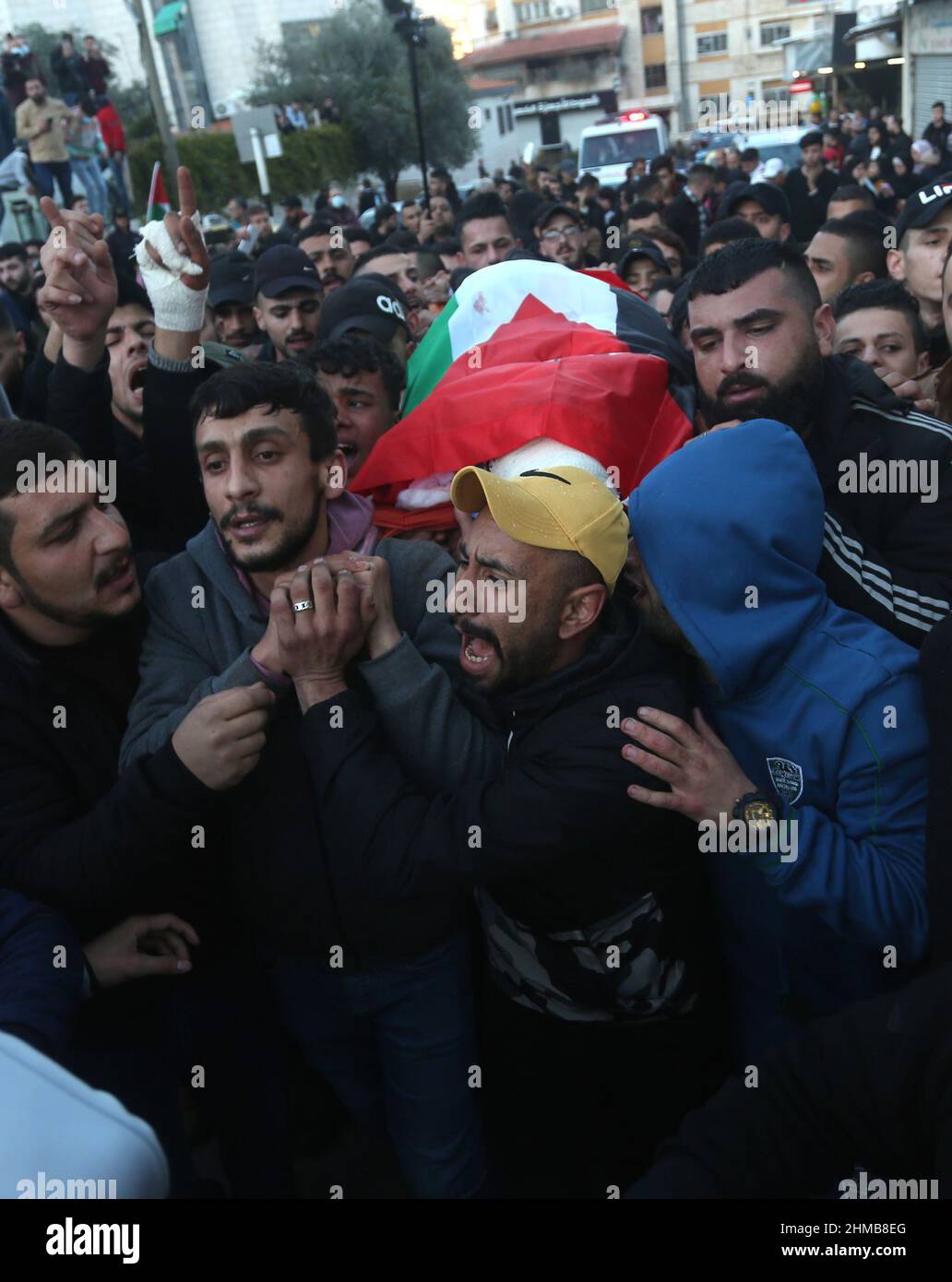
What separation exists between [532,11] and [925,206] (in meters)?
53.6

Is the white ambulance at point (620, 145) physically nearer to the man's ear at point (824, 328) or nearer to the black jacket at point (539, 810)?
the man's ear at point (824, 328)

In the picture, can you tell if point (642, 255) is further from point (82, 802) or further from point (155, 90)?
point (155, 90)

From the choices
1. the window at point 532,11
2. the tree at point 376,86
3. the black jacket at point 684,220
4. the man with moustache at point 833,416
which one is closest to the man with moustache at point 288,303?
the man with moustache at point 833,416

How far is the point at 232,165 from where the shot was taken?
22172 millimetres

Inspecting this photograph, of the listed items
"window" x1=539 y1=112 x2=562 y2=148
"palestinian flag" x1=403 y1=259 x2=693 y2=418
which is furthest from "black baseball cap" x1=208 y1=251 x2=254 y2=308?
"window" x1=539 y1=112 x2=562 y2=148

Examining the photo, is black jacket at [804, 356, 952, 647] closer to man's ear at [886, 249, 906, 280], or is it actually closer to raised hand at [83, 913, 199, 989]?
raised hand at [83, 913, 199, 989]

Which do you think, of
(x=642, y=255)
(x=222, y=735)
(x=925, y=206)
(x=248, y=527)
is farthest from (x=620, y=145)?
(x=222, y=735)

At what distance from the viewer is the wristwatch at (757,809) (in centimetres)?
162

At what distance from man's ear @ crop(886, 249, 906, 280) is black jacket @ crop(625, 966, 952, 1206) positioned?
4.12 meters

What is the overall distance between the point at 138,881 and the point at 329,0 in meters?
43.1

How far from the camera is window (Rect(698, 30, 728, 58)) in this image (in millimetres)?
48969

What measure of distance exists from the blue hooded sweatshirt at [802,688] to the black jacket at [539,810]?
0.50 feet
